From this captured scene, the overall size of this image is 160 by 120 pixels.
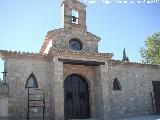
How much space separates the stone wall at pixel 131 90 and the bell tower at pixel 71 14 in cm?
390

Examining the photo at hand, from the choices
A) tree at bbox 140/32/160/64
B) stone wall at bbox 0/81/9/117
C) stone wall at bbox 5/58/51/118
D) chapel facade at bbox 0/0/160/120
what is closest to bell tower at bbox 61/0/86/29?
chapel facade at bbox 0/0/160/120

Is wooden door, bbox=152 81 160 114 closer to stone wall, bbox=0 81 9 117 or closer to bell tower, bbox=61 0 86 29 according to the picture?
bell tower, bbox=61 0 86 29

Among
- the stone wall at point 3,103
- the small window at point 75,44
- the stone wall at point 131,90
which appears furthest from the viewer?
the stone wall at point 131,90

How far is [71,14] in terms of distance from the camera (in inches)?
675

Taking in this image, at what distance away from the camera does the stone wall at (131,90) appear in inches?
659

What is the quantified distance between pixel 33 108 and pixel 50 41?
4.86 metres

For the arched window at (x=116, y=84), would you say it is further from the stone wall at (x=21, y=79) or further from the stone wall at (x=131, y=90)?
the stone wall at (x=21, y=79)

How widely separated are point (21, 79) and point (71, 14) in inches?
237

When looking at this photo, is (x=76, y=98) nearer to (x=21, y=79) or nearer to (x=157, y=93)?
(x=21, y=79)

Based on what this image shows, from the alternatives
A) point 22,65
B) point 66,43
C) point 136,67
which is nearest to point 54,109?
point 22,65

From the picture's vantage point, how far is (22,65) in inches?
576

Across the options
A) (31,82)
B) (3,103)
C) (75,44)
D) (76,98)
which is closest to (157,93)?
(76,98)

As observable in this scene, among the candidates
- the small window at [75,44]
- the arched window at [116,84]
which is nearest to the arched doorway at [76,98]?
the small window at [75,44]

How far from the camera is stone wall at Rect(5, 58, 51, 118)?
1387 centimetres
